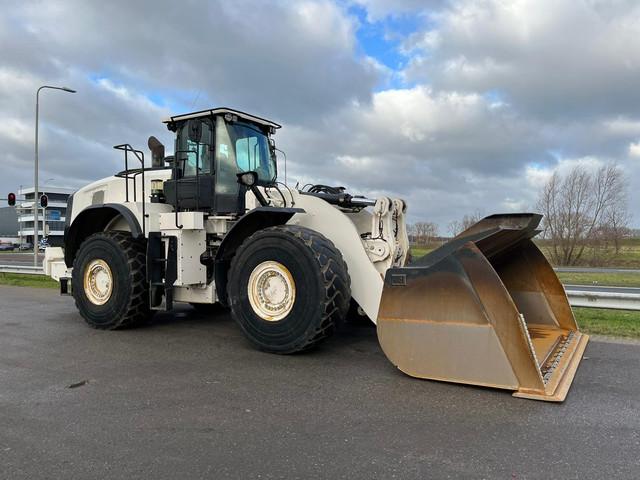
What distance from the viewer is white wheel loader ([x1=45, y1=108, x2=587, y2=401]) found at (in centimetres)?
435

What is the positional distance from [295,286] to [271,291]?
37 centimetres

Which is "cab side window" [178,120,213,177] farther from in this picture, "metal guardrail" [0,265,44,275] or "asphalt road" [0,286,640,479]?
"metal guardrail" [0,265,44,275]

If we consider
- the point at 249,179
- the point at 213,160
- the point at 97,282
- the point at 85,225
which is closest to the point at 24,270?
the point at 85,225

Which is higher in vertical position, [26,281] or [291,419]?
[26,281]

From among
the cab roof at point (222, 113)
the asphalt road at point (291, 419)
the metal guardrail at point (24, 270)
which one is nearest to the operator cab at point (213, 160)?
the cab roof at point (222, 113)

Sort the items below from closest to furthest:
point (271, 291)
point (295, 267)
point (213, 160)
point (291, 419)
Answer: point (291, 419), point (295, 267), point (271, 291), point (213, 160)

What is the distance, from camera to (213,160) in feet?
22.3

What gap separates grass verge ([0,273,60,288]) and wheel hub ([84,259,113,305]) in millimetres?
6888

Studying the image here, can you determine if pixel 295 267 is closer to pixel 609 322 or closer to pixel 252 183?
pixel 252 183

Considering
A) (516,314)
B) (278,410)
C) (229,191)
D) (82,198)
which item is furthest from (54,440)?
(82,198)

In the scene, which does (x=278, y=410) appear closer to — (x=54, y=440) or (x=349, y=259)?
(x=54, y=440)

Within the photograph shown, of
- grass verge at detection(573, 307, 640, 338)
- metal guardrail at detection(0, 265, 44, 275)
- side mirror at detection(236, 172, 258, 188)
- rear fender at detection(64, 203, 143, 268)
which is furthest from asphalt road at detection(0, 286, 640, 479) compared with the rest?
metal guardrail at detection(0, 265, 44, 275)

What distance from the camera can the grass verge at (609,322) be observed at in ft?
22.3

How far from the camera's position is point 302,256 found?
5.29 m
